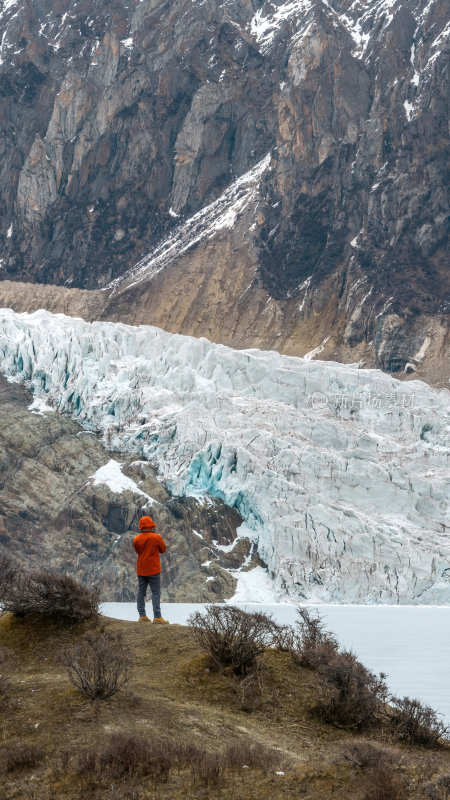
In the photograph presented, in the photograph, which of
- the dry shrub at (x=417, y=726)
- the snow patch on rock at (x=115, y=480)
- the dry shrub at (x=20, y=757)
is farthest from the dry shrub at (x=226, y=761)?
the snow patch on rock at (x=115, y=480)

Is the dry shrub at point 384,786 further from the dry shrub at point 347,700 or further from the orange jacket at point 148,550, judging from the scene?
the orange jacket at point 148,550

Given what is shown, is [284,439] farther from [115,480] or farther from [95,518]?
[95,518]

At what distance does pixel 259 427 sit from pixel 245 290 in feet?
173

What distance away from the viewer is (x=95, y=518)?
35750 millimetres

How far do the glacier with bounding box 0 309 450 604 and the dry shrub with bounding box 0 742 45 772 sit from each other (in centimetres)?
2554

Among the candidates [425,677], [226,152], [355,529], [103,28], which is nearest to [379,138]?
[226,152]

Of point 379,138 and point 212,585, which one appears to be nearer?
point 212,585

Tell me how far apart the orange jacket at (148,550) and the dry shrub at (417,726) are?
12.1 ft

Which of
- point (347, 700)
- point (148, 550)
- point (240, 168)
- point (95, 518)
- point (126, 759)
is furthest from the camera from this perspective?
point (240, 168)

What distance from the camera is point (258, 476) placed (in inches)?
1345

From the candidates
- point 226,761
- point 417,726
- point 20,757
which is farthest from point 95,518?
point 226,761

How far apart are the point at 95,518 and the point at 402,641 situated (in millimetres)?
19878

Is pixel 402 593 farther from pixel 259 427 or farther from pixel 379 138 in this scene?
pixel 379 138

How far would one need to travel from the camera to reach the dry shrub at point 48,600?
897 centimetres
